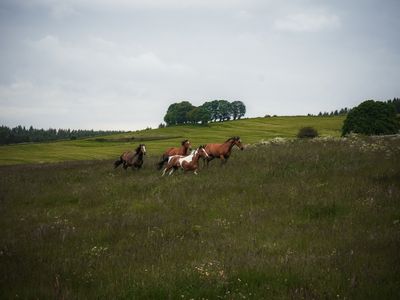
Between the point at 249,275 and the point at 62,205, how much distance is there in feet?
36.3

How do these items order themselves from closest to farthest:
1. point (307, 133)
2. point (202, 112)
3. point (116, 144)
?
point (307, 133)
point (116, 144)
point (202, 112)

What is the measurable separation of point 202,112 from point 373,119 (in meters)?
91.6

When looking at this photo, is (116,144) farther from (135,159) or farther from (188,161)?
(188,161)

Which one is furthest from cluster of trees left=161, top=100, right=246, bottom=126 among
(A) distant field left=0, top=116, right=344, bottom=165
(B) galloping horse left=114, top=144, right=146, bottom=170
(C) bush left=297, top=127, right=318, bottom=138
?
(B) galloping horse left=114, top=144, right=146, bottom=170

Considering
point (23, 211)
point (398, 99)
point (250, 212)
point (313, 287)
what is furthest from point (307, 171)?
point (398, 99)

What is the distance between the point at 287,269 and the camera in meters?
6.85

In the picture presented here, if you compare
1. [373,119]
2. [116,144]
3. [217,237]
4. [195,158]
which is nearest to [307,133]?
[373,119]

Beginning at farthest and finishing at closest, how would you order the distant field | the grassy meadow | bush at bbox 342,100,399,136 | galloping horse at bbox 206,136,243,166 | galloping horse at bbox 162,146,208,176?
the distant field
bush at bbox 342,100,399,136
galloping horse at bbox 206,136,243,166
galloping horse at bbox 162,146,208,176
the grassy meadow

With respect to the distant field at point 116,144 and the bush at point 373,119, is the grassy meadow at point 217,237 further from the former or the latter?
the distant field at point 116,144

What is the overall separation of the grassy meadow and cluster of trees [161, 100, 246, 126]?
124709 millimetres

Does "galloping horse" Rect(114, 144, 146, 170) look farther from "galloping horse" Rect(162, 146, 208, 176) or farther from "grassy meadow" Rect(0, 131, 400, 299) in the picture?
"grassy meadow" Rect(0, 131, 400, 299)

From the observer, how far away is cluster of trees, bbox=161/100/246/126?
465 feet

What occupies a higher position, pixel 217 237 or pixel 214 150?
pixel 214 150

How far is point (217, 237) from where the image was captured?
932 centimetres
